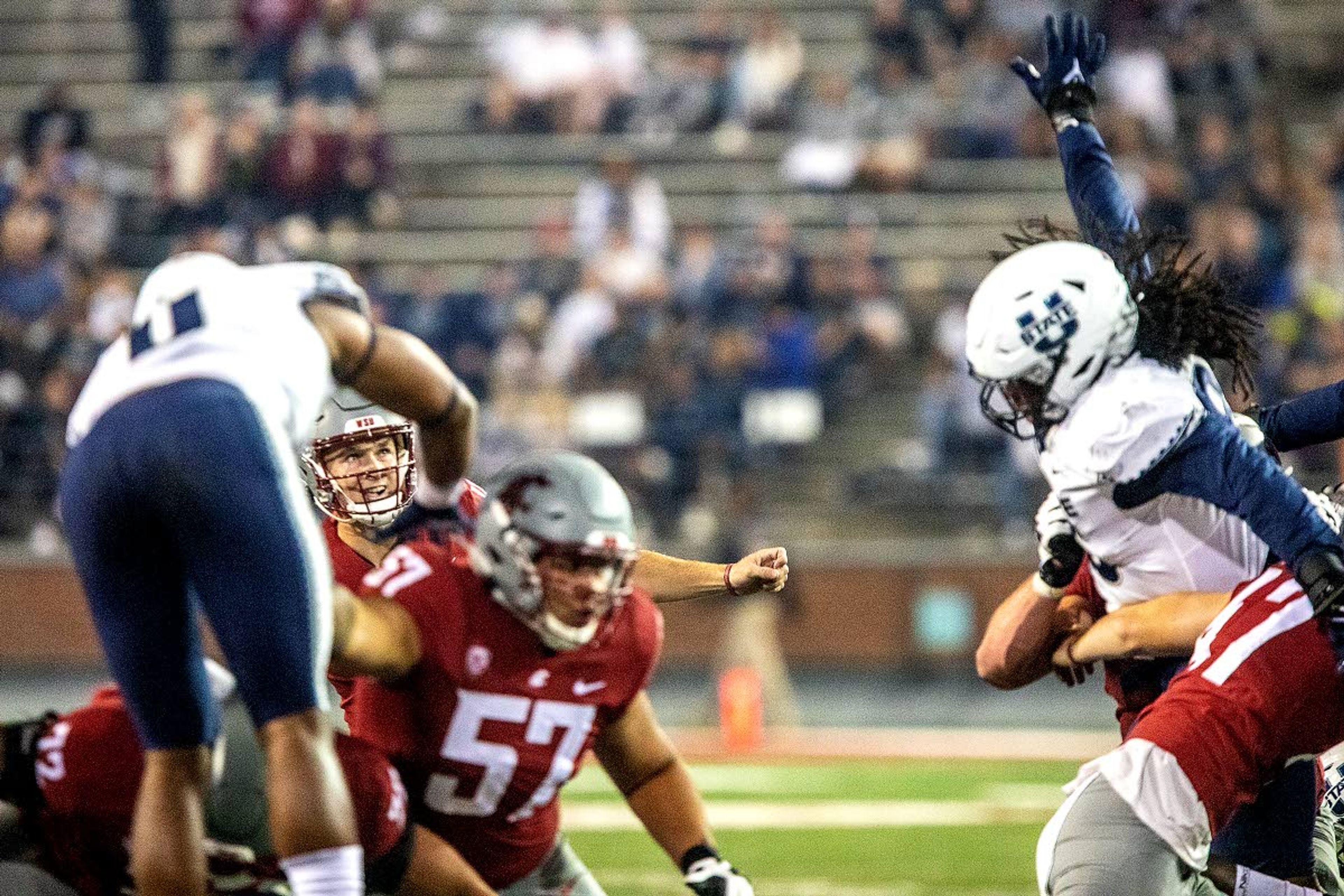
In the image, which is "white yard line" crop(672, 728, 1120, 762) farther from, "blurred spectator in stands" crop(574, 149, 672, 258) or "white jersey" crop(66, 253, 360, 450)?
"white jersey" crop(66, 253, 360, 450)

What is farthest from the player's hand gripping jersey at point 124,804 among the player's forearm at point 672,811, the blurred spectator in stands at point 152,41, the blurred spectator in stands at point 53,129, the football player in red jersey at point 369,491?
the blurred spectator in stands at point 152,41

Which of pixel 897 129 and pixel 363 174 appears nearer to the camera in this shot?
pixel 897 129

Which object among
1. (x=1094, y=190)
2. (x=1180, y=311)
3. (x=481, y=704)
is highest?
(x=1094, y=190)

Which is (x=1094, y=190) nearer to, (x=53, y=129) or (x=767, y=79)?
(x=767, y=79)

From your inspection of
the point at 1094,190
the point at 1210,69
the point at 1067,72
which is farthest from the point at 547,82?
the point at 1094,190

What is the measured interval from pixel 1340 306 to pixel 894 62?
12.4ft

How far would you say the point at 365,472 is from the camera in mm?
4441

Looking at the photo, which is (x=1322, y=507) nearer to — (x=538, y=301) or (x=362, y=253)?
(x=538, y=301)

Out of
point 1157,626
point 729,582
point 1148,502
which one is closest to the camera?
point 1148,502

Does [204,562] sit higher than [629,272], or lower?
higher

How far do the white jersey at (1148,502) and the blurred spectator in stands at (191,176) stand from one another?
1068 centimetres

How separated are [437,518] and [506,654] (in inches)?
20.5

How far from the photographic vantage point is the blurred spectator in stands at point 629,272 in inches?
512

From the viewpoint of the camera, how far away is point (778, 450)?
12.8 metres
